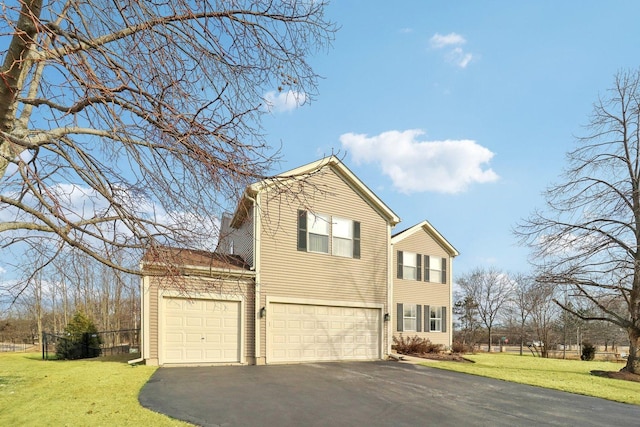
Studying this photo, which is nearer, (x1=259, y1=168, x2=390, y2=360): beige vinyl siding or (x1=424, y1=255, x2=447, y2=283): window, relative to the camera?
(x1=259, y1=168, x2=390, y2=360): beige vinyl siding

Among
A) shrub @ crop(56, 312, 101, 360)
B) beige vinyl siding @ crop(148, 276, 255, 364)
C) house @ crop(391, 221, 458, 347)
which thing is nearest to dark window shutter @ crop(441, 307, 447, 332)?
house @ crop(391, 221, 458, 347)

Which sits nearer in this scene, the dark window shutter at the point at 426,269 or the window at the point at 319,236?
the window at the point at 319,236

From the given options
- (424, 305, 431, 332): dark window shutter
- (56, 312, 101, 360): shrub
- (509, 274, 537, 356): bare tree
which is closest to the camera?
(56, 312, 101, 360): shrub

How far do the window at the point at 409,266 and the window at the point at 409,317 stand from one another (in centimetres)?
145

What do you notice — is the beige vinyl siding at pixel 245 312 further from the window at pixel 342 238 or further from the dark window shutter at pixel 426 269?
the dark window shutter at pixel 426 269

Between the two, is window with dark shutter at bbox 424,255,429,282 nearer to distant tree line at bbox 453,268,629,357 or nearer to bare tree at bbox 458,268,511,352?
distant tree line at bbox 453,268,629,357

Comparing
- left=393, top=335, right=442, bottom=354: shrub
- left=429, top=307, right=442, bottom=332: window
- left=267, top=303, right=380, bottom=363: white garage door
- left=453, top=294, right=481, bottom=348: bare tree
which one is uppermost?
left=267, top=303, right=380, bottom=363: white garage door

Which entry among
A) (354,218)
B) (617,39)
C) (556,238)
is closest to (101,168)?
(617,39)

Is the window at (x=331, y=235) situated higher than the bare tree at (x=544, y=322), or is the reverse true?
the window at (x=331, y=235)

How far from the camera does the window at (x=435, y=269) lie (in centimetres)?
2295

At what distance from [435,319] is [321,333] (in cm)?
951

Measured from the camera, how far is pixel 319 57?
4.64m

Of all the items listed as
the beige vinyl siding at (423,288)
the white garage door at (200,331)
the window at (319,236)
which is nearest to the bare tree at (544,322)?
the beige vinyl siding at (423,288)

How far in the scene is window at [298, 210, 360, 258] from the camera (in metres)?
15.6
